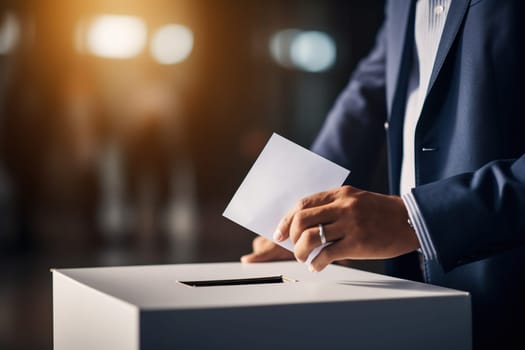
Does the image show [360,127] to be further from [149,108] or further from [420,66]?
[149,108]

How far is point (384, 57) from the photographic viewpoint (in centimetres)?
137

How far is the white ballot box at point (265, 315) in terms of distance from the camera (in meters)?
0.62

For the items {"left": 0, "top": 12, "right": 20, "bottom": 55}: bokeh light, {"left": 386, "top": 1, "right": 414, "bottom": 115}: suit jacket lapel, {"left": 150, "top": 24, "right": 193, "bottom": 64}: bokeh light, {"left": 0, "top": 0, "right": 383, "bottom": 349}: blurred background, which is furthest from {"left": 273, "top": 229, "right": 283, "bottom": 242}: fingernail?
{"left": 150, "top": 24, "right": 193, "bottom": 64}: bokeh light

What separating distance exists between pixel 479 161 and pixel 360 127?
15.7 inches

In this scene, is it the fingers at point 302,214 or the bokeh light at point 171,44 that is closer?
the fingers at point 302,214

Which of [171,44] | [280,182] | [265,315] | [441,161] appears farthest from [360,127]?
[171,44]

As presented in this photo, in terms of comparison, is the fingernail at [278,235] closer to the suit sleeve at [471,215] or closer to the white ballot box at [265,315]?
the white ballot box at [265,315]

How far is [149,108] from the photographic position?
666 cm

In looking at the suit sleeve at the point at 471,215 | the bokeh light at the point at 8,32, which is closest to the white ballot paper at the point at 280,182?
the suit sleeve at the point at 471,215

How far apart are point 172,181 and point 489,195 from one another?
6095 mm

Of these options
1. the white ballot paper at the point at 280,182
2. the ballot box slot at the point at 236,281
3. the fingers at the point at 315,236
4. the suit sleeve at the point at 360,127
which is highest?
the suit sleeve at the point at 360,127

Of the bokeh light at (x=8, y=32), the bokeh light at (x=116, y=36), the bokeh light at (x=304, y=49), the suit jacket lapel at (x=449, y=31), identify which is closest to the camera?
the suit jacket lapel at (x=449, y=31)

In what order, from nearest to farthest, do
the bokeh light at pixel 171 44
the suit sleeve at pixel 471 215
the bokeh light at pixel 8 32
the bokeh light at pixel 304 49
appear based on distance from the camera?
the suit sleeve at pixel 471 215
the bokeh light at pixel 8 32
the bokeh light at pixel 171 44
the bokeh light at pixel 304 49

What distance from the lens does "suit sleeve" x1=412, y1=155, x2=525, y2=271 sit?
0.77m
